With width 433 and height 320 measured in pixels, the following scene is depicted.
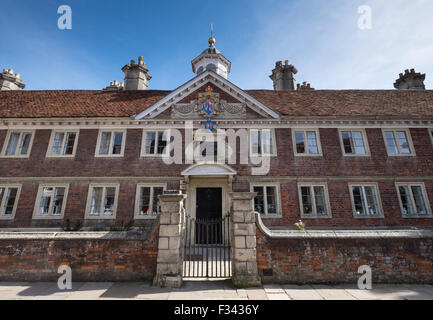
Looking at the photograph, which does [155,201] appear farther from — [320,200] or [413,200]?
[413,200]

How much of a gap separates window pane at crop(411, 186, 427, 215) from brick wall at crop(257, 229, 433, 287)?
757 centimetres

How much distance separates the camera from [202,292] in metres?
5.51

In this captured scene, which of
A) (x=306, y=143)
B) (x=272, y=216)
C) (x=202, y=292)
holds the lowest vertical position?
(x=202, y=292)

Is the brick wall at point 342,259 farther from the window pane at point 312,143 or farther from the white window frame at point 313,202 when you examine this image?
the window pane at point 312,143

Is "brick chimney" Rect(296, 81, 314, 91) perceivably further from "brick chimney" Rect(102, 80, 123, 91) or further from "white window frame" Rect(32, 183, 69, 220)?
"white window frame" Rect(32, 183, 69, 220)

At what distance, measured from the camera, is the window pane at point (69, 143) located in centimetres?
1283

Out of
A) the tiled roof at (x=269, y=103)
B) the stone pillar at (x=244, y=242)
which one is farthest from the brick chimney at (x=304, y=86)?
the stone pillar at (x=244, y=242)

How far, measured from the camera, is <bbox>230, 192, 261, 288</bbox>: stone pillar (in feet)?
19.6

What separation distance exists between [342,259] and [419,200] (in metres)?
9.94

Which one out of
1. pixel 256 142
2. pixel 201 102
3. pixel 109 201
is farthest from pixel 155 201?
pixel 256 142

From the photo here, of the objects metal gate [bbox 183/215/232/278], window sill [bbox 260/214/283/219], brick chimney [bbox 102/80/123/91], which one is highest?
brick chimney [bbox 102/80/123/91]

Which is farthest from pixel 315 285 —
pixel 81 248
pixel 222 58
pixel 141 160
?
pixel 222 58

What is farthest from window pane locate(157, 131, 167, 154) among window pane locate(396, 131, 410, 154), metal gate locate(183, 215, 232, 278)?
window pane locate(396, 131, 410, 154)
